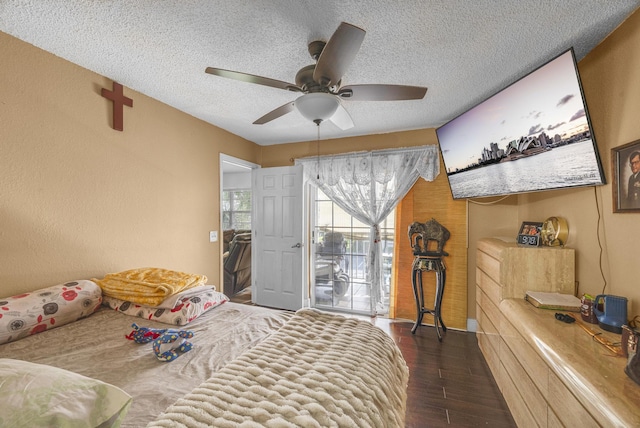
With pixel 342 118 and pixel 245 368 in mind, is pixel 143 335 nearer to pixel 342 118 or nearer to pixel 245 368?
pixel 245 368

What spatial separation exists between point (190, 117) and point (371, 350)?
2.83 m

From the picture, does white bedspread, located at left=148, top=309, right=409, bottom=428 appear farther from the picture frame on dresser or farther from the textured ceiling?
the textured ceiling

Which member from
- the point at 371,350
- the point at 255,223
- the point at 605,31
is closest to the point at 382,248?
the point at 255,223

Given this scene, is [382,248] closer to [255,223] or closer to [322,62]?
[255,223]

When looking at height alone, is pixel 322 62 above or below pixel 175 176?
above

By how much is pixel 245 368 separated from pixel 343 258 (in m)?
2.81

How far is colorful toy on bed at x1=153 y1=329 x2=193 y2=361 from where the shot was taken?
1.20 meters

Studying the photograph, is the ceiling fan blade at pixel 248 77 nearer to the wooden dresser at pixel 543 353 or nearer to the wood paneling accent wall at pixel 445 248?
the wooden dresser at pixel 543 353

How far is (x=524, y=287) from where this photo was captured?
1.90 meters

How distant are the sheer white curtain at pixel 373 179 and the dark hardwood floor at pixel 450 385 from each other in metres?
0.92

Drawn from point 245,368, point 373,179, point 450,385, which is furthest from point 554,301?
point 373,179

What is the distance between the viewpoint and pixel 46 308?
1535mm

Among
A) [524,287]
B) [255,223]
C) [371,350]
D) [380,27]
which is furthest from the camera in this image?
[255,223]

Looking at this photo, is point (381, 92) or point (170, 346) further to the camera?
point (381, 92)
